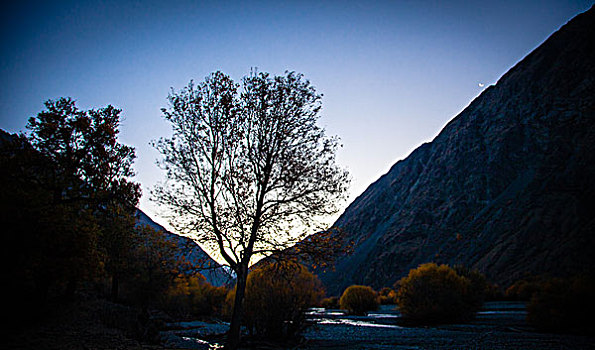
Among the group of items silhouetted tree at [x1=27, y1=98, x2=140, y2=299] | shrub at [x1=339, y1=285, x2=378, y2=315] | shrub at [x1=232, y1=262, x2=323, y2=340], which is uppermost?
silhouetted tree at [x1=27, y1=98, x2=140, y2=299]

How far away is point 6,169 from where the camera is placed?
18.9m

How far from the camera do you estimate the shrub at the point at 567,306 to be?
87.9 ft

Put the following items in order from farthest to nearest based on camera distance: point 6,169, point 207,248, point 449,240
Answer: point 449,240, point 6,169, point 207,248

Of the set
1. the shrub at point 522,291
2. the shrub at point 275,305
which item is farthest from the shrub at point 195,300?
the shrub at point 522,291

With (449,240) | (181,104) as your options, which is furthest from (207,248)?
(449,240)

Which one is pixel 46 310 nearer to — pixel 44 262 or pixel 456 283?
pixel 44 262

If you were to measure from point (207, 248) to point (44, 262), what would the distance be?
9.56m

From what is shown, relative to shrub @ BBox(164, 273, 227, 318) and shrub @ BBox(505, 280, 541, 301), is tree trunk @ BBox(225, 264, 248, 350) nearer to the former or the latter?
shrub @ BBox(164, 273, 227, 318)

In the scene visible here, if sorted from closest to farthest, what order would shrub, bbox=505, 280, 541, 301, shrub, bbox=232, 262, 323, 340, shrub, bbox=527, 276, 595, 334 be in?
shrub, bbox=232, 262, 323, 340, shrub, bbox=527, 276, 595, 334, shrub, bbox=505, 280, 541, 301

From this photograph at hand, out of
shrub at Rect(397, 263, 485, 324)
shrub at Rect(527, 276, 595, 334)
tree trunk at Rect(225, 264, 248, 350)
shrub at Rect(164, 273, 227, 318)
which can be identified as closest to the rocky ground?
shrub at Rect(527, 276, 595, 334)

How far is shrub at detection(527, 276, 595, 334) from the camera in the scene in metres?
26.8

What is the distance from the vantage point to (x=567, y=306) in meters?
28.6

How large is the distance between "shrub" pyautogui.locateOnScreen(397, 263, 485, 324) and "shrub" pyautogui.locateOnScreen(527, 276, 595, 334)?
11.8 m

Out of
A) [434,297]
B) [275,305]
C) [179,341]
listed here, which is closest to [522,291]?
[434,297]
